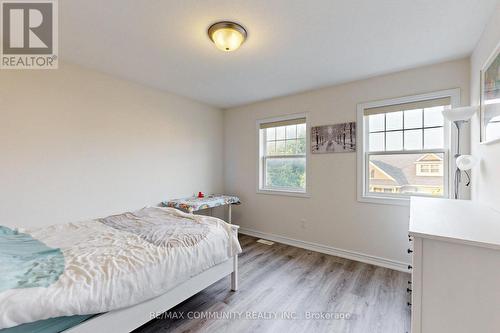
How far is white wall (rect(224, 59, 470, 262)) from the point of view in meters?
2.68

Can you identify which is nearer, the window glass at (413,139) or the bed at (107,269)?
the bed at (107,269)

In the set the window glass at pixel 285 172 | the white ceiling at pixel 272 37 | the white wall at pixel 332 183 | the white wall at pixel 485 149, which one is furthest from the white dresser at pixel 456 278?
the window glass at pixel 285 172

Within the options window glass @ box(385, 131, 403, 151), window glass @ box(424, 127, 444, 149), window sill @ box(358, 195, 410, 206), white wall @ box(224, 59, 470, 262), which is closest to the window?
white wall @ box(224, 59, 470, 262)

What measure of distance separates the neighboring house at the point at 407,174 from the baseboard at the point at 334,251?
903 millimetres

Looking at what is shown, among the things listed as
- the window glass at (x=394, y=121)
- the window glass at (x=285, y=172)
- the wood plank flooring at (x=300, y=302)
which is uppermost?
the window glass at (x=394, y=121)

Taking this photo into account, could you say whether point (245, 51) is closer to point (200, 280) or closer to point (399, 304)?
point (200, 280)

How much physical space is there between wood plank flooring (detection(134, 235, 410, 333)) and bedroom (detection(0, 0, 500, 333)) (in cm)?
2

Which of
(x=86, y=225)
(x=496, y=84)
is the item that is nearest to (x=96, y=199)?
(x=86, y=225)

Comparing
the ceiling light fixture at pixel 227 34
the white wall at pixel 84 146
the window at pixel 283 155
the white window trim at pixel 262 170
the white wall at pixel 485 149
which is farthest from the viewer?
the window at pixel 283 155

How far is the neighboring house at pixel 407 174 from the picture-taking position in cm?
260

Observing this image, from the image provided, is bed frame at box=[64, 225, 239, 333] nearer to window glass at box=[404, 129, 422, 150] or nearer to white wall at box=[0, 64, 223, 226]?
white wall at box=[0, 64, 223, 226]

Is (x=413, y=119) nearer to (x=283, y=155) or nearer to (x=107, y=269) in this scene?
(x=283, y=155)

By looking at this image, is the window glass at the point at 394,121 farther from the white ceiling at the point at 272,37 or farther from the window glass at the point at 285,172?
the window glass at the point at 285,172

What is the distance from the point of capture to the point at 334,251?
3.19 m
